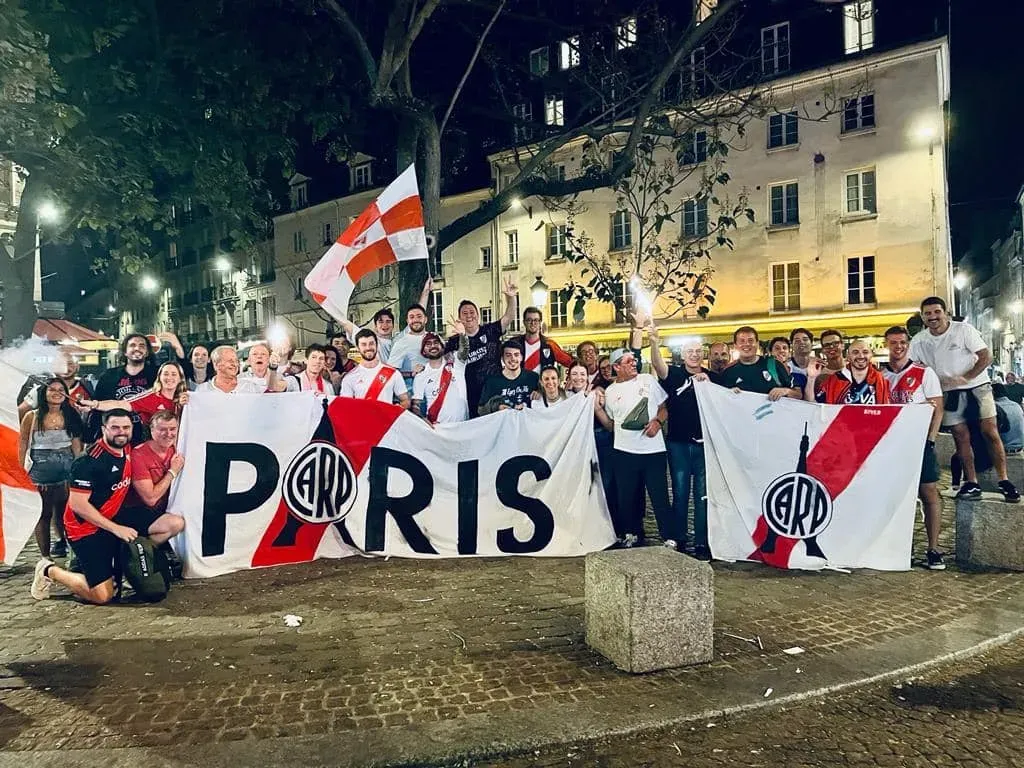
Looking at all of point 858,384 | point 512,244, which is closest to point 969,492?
point 858,384

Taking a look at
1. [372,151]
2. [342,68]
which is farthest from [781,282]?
[342,68]

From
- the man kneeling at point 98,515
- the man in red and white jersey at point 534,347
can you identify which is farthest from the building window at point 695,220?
the man kneeling at point 98,515

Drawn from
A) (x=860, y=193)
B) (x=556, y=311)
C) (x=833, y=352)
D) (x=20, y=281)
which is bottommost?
(x=833, y=352)

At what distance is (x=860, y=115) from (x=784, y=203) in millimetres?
3677

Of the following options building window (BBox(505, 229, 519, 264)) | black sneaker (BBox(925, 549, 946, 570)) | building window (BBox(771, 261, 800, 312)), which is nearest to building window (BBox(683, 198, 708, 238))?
building window (BBox(771, 261, 800, 312))

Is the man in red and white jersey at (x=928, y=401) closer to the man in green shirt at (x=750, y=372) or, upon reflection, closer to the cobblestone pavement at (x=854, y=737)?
the man in green shirt at (x=750, y=372)

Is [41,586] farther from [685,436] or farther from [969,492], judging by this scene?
[969,492]

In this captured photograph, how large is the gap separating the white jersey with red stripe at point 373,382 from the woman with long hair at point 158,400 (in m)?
1.49

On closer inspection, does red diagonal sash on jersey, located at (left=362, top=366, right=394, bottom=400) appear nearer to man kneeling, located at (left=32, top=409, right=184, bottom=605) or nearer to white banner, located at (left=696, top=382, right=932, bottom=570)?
man kneeling, located at (left=32, top=409, right=184, bottom=605)

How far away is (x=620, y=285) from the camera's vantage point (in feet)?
61.6

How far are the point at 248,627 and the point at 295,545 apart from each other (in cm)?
158

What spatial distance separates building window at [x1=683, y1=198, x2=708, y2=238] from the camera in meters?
27.7

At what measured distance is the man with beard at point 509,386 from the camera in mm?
7309

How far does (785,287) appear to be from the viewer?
27.2m
